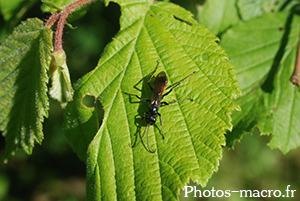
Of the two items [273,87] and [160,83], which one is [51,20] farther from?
[273,87]

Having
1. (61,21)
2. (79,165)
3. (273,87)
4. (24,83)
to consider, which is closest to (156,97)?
(61,21)

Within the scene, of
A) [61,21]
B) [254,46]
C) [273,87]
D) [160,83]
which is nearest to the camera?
[61,21]

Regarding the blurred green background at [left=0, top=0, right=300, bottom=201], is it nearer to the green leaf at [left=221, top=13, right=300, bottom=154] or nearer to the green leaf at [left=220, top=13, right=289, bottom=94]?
the green leaf at [left=220, top=13, right=289, bottom=94]

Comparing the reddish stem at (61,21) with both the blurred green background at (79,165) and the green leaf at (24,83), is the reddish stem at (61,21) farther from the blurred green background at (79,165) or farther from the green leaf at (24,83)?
the blurred green background at (79,165)

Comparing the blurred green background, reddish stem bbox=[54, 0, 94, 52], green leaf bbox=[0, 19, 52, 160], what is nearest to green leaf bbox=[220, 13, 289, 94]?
the blurred green background

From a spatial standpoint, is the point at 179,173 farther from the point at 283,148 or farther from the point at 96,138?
the point at 283,148

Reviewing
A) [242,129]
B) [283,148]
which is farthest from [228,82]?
[283,148]
